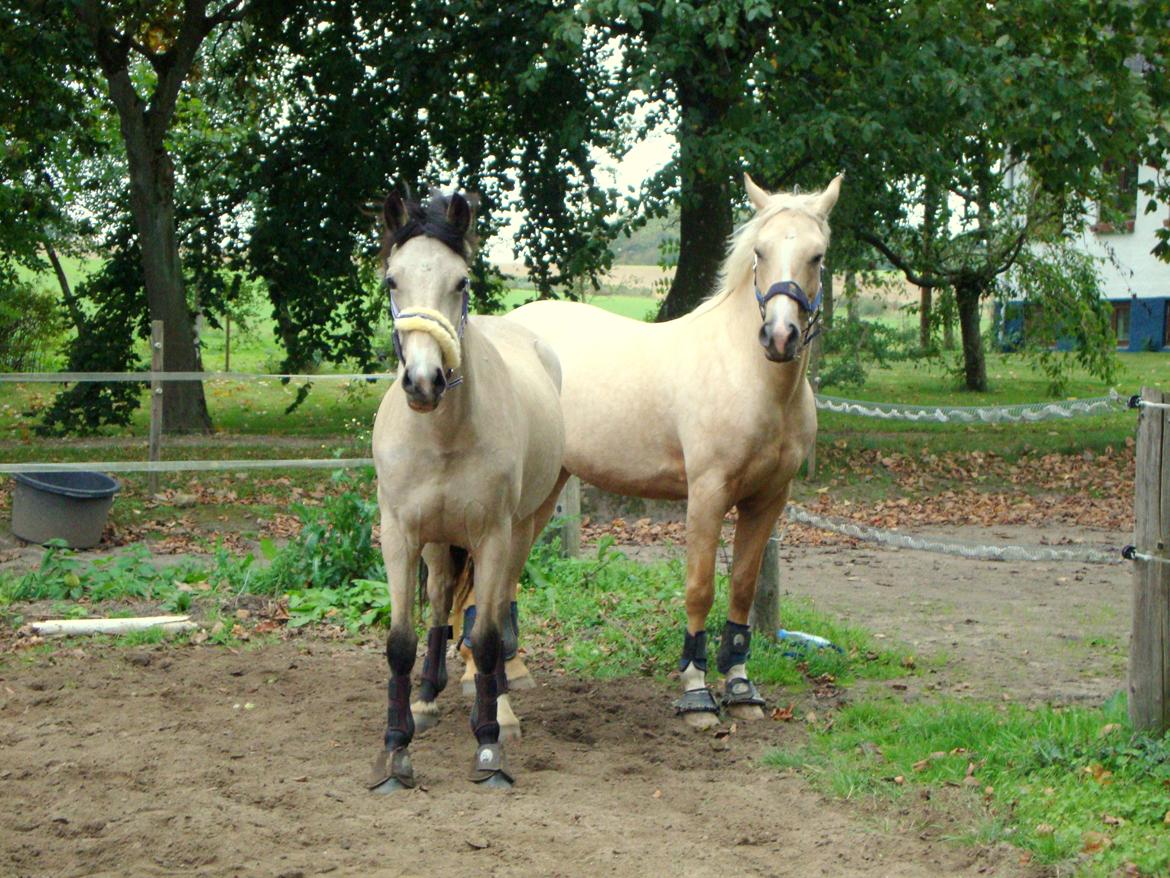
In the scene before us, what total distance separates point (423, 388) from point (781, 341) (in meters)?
1.78

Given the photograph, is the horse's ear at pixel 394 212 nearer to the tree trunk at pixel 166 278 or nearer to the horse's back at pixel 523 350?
the horse's back at pixel 523 350

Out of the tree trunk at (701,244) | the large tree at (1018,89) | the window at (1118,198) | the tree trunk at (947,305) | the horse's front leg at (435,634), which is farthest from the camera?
the tree trunk at (947,305)

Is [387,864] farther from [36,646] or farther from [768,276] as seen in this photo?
[36,646]

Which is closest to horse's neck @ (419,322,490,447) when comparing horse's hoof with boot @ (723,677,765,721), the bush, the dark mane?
the dark mane

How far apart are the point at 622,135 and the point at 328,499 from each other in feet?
28.6

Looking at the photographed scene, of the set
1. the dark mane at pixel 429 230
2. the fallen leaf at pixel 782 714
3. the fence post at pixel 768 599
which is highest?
the dark mane at pixel 429 230

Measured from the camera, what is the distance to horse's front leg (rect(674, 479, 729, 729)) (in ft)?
19.2

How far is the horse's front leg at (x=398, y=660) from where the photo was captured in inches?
189

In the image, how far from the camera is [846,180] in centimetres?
1417

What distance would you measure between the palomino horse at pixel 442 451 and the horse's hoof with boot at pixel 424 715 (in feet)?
1.20

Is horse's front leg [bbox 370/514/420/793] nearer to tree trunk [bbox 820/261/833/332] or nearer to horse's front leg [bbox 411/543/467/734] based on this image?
horse's front leg [bbox 411/543/467/734]

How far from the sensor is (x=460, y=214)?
15.5ft

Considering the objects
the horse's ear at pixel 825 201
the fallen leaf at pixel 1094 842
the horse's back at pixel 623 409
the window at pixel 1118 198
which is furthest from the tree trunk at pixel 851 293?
the fallen leaf at pixel 1094 842

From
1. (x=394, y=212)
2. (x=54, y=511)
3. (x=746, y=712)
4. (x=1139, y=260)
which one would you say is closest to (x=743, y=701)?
(x=746, y=712)
